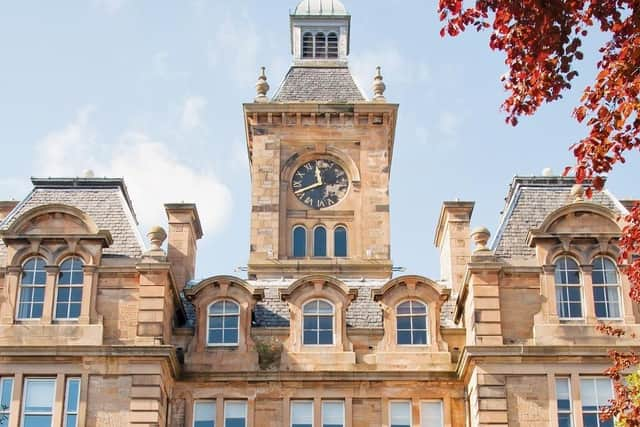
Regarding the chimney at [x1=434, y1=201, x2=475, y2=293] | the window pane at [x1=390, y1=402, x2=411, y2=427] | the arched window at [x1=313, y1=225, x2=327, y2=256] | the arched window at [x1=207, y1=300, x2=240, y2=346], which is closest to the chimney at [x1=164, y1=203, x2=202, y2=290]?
the arched window at [x1=207, y1=300, x2=240, y2=346]

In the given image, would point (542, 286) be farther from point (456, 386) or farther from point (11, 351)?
point (11, 351)

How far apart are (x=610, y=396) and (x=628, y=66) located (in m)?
19.0

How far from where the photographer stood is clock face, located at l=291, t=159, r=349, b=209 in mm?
49094

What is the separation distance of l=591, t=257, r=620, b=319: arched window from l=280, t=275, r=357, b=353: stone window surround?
7.47m

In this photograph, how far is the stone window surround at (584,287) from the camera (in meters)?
36.4

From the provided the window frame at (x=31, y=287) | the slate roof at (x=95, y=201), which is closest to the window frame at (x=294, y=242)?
the slate roof at (x=95, y=201)

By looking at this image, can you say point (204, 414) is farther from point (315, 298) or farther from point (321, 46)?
point (321, 46)

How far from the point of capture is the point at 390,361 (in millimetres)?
38375

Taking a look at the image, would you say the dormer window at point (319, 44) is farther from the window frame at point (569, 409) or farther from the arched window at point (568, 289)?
the window frame at point (569, 409)

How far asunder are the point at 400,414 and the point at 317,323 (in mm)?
3906

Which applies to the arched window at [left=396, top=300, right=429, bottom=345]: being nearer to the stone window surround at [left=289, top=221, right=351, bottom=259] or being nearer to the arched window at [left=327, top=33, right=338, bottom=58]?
the stone window surround at [left=289, top=221, right=351, bottom=259]

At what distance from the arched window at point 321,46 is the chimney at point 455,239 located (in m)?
13.2

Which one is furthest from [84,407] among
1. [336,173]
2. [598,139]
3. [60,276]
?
[598,139]

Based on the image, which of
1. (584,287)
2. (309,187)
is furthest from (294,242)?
(584,287)
